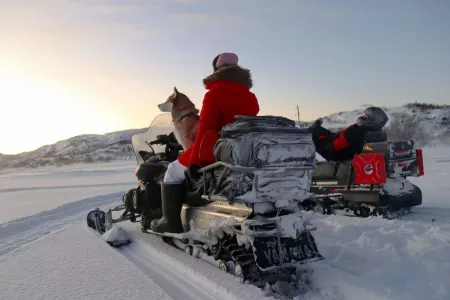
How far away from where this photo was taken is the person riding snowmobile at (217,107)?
3.21m

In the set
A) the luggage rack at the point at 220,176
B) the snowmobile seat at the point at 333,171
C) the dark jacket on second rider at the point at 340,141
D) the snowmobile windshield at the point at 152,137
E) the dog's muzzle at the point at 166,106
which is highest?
the dog's muzzle at the point at 166,106

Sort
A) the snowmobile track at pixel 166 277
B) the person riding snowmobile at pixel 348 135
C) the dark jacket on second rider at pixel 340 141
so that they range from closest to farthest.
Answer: the snowmobile track at pixel 166 277, the person riding snowmobile at pixel 348 135, the dark jacket on second rider at pixel 340 141

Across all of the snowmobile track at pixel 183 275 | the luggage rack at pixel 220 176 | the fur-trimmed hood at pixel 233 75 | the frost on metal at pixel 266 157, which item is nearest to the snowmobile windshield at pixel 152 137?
the snowmobile track at pixel 183 275

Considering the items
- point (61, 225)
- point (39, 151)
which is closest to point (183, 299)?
point (61, 225)

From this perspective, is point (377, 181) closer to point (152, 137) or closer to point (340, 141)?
point (340, 141)

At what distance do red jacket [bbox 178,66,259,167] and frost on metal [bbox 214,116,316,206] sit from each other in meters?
0.30

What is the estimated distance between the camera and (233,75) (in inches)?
131

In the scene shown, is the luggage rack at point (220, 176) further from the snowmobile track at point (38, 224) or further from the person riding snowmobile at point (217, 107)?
the snowmobile track at point (38, 224)

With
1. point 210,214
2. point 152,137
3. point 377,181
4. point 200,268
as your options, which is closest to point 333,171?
point 377,181

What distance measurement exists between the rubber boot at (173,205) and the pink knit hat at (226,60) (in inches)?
48.2

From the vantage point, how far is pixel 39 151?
14512 cm

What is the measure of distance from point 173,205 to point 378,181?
3.44 meters

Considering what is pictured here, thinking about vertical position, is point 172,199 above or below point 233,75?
below

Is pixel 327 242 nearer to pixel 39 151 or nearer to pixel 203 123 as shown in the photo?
pixel 203 123
